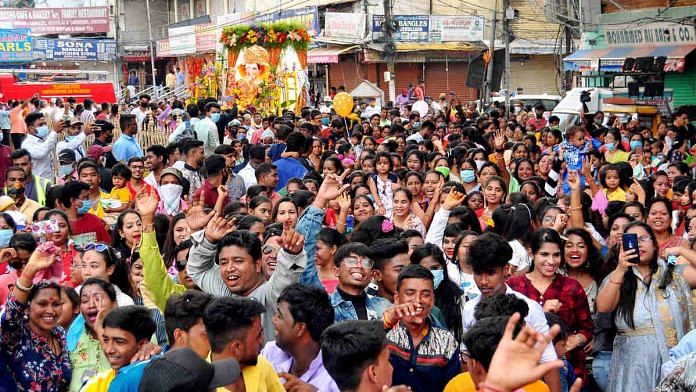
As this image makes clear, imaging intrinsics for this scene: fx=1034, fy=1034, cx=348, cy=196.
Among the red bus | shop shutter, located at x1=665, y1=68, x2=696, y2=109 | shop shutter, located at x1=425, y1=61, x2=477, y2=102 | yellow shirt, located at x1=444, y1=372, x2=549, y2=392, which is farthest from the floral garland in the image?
yellow shirt, located at x1=444, y1=372, x2=549, y2=392

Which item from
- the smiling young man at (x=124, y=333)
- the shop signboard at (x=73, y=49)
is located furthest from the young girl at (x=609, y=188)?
the shop signboard at (x=73, y=49)

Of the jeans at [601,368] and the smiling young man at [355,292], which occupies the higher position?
the smiling young man at [355,292]

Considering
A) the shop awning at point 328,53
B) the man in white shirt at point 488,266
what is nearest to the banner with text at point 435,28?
the shop awning at point 328,53

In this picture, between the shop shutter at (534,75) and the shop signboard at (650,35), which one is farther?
the shop shutter at (534,75)

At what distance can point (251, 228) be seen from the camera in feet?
23.5

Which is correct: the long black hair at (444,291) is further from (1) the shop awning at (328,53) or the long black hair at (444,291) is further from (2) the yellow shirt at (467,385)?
(1) the shop awning at (328,53)

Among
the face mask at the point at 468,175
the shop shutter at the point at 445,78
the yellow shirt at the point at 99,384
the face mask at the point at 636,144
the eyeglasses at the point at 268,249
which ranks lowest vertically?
the shop shutter at the point at 445,78

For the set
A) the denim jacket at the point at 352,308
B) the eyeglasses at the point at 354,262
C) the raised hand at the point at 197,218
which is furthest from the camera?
the raised hand at the point at 197,218

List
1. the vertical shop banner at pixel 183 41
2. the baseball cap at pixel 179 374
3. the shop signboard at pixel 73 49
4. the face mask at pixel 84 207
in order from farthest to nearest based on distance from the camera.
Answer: the shop signboard at pixel 73 49 → the vertical shop banner at pixel 183 41 → the face mask at pixel 84 207 → the baseball cap at pixel 179 374

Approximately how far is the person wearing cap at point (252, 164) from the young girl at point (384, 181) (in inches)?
51.1

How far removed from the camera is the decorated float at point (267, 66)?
2288cm

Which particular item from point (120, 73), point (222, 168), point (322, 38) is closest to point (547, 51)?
point (322, 38)

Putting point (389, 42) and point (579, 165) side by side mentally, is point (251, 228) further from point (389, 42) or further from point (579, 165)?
point (389, 42)

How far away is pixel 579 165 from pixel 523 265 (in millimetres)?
6002
